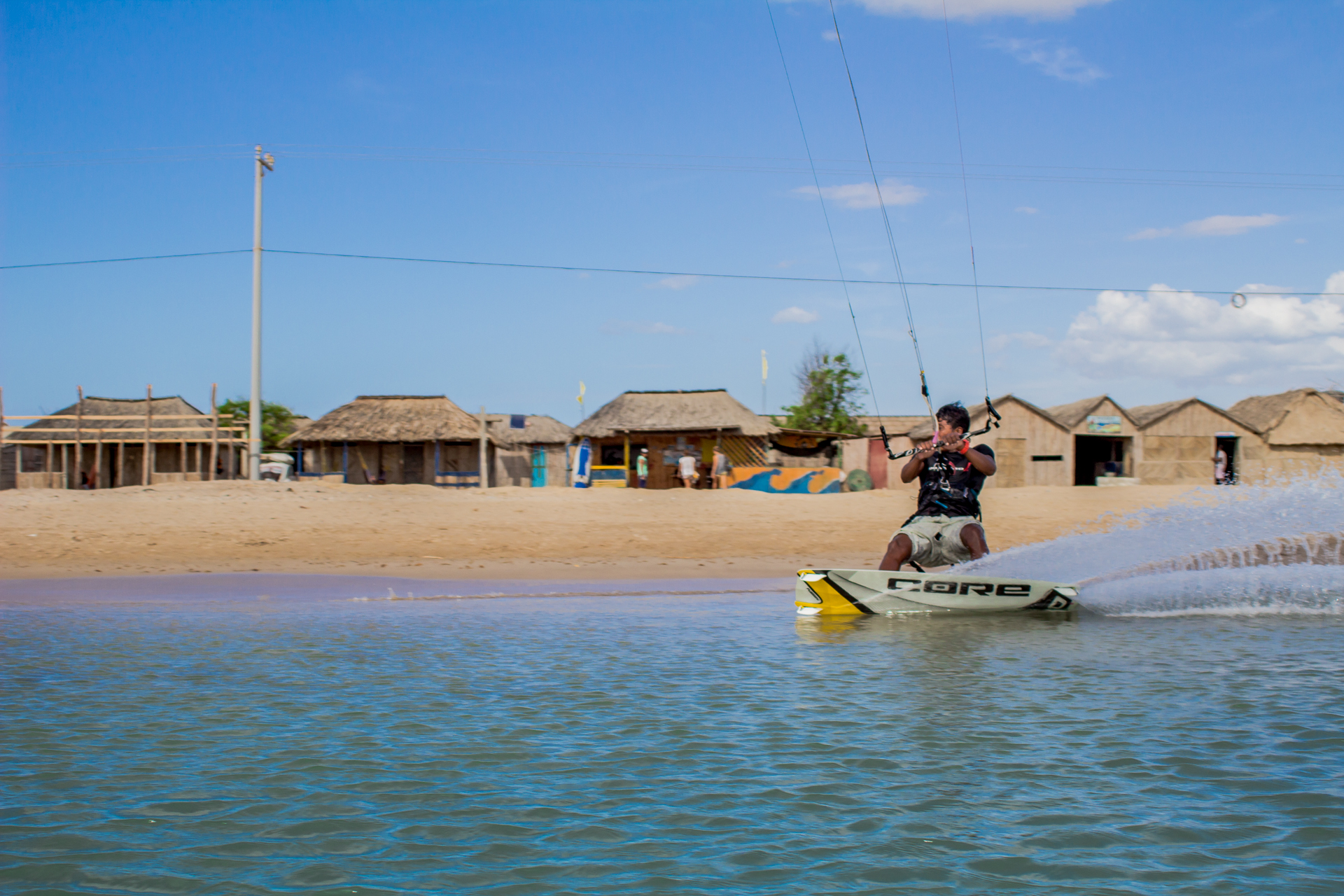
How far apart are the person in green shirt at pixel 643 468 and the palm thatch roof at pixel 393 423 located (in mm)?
5460

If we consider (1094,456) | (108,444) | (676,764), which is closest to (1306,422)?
(1094,456)

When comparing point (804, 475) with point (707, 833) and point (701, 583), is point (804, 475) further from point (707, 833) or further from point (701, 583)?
point (707, 833)

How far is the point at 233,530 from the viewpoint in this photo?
653 inches

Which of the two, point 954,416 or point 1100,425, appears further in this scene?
point 1100,425

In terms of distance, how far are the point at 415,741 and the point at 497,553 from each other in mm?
10819

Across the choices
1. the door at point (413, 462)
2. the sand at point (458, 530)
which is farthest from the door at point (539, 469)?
the sand at point (458, 530)

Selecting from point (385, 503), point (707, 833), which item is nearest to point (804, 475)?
point (385, 503)

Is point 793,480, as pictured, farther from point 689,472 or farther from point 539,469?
point 539,469

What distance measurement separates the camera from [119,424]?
117ft

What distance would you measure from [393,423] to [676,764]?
109 ft

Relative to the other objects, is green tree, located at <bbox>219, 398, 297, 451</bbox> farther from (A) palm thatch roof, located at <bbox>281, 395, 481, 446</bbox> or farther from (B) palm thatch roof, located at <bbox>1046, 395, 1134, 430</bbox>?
(B) palm thatch roof, located at <bbox>1046, 395, 1134, 430</bbox>

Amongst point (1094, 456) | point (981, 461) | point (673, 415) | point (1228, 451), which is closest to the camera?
point (981, 461)

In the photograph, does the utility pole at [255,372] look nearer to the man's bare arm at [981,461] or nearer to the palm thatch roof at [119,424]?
the palm thatch roof at [119,424]

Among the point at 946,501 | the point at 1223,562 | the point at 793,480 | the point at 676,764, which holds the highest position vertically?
the point at 793,480
